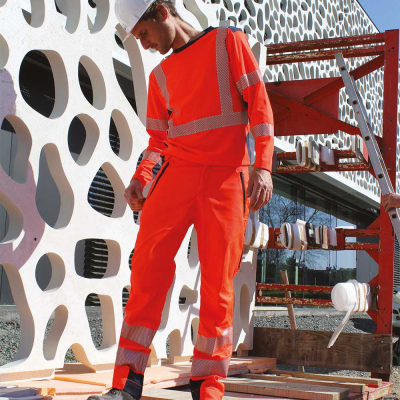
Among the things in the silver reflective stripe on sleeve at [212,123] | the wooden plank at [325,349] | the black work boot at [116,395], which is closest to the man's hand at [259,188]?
the silver reflective stripe on sleeve at [212,123]

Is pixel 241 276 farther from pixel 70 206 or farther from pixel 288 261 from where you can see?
pixel 288 261

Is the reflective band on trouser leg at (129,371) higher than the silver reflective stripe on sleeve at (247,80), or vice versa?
the silver reflective stripe on sleeve at (247,80)

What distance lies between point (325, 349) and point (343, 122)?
1762 millimetres

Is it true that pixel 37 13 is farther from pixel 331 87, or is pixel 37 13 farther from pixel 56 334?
pixel 331 87

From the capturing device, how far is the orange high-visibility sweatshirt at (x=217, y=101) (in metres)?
2.39

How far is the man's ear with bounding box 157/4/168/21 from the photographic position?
2.40 meters

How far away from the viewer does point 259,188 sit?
7.54 ft

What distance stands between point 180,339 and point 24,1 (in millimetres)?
2886

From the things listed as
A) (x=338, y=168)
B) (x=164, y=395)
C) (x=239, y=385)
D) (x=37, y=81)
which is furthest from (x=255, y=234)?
(x=37, y=81)

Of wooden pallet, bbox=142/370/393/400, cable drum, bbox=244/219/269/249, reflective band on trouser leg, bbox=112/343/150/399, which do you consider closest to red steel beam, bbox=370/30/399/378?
wooden pallet, bbox=142/370/393/400

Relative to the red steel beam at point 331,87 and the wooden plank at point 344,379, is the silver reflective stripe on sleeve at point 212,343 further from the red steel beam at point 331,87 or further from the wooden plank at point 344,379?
the red steel beam at point 331,87

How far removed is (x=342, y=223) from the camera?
1769cm

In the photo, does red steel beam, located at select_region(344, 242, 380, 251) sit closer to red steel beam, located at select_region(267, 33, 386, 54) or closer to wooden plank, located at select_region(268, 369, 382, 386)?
wooden plank, located at select_region(268, 369, 382, 386)

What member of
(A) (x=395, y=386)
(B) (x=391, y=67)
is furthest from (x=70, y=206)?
(A) (x=395, y=386)
